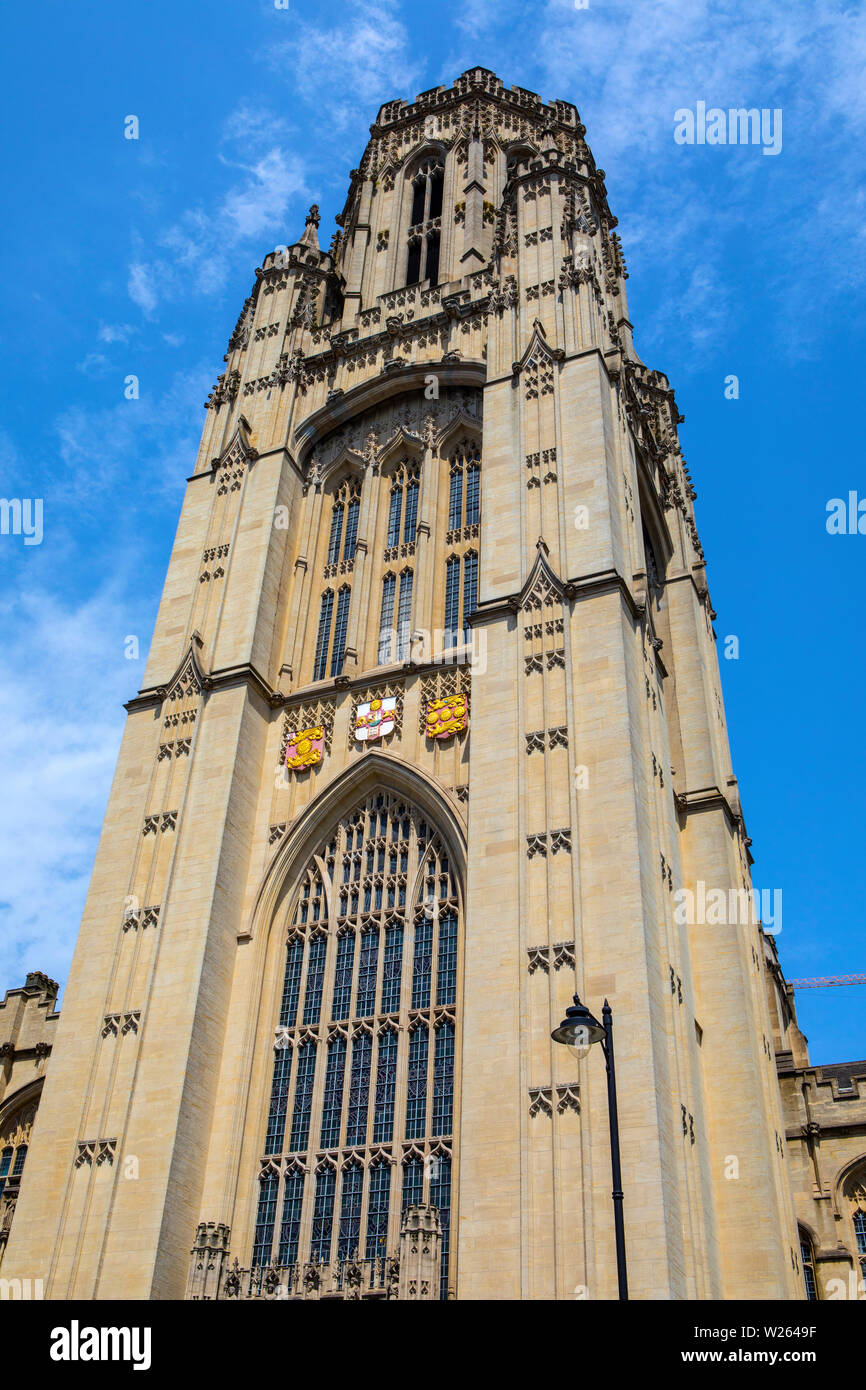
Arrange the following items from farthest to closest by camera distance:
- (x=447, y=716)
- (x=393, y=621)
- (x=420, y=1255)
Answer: (x=393, y=621), (x=447, y=716), (x=420, y=1255)

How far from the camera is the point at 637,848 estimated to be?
889 inches

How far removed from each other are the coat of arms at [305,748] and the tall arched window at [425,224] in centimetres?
1848

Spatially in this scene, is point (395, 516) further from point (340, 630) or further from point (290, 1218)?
point (290, 1218)

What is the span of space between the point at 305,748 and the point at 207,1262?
450 inches

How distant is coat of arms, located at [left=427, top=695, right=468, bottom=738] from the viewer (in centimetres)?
2741

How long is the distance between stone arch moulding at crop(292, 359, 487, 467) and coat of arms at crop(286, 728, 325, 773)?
9924 mm

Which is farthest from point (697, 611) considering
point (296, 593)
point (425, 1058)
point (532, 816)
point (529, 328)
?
point (425, 1058)

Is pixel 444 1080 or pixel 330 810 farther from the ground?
pixel 330 810

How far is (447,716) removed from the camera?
1091 inches

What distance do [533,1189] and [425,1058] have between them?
172 inches

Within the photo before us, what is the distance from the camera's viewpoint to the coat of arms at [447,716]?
89.9ft

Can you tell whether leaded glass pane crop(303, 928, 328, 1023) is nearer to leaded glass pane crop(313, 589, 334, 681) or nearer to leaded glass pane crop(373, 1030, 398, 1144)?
leaded glass pane crop(373, 1030, 398, 1144)

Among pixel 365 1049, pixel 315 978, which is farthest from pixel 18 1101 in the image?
pixel 365 1049
